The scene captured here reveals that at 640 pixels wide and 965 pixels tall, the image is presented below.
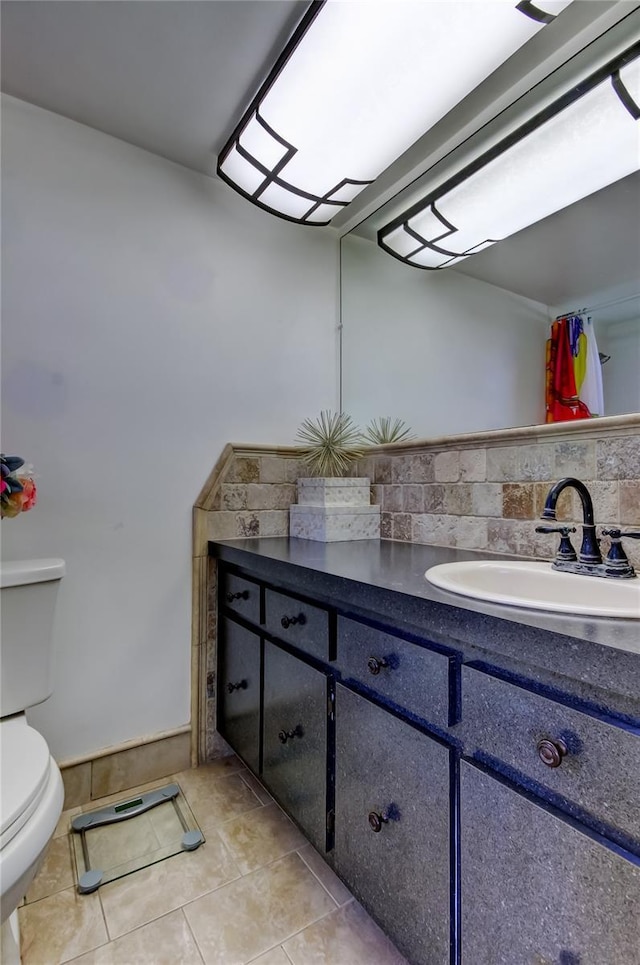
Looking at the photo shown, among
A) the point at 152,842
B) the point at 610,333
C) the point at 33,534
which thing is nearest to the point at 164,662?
the point at 152,842

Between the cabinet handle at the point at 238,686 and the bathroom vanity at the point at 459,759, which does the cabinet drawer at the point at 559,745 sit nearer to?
the bathroom vanity at the point at 459,759

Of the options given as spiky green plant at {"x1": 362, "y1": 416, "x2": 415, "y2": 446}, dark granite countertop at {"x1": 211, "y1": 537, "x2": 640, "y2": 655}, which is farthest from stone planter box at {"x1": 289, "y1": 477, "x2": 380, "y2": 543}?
spiky green plant at {"x1": 362, "y1": 416, "x2": 415, "y2": 446}

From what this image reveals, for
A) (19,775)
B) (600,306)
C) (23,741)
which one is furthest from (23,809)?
(600,306)

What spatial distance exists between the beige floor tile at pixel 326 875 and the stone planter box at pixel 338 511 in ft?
3.10

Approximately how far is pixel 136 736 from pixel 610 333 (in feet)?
6.58

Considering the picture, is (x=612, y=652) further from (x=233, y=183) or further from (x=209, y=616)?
(x=233, y=183)

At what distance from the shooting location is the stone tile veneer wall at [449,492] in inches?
44.1

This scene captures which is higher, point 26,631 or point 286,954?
point 26,631

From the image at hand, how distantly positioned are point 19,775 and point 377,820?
2.43 ft

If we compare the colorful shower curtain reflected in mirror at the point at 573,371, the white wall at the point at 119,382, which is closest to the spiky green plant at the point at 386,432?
the white wall at the point at 119,382

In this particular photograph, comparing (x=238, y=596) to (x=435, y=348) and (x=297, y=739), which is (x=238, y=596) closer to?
(x=297, y=739)

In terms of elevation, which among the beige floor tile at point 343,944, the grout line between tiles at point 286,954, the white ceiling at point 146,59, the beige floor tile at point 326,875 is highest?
the white ceiling at point 146,59

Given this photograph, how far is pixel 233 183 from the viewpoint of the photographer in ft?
5.61

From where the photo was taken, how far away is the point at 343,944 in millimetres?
1058
